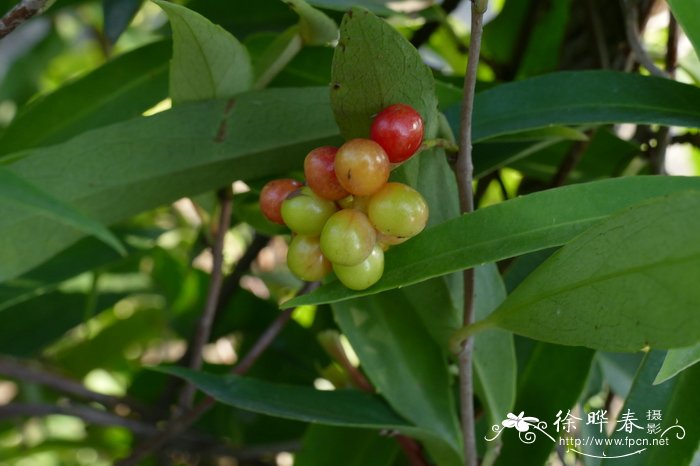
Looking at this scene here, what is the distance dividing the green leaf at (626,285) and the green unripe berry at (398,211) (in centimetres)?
8

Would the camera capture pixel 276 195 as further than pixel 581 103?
No

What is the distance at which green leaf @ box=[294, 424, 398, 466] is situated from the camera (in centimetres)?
66

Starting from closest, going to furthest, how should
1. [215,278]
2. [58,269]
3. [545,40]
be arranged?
[215,278], [58,269], [545,40]

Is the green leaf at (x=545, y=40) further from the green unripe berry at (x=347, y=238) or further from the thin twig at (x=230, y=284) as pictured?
the green unripe berry at (x=347, y=238)

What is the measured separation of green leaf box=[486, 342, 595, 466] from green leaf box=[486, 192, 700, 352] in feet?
0.63

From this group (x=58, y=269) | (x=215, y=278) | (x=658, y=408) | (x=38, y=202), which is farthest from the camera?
(x=58, y=269)

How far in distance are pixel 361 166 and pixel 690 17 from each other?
24cm

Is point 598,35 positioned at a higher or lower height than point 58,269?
higher

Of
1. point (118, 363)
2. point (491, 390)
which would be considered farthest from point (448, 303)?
point (118, 363)

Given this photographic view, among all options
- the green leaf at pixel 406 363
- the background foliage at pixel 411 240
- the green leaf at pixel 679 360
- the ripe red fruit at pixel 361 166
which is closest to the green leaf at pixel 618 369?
the background foliage at pixel 411 240

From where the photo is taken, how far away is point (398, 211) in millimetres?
390

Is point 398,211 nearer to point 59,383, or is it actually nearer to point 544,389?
point 544,389

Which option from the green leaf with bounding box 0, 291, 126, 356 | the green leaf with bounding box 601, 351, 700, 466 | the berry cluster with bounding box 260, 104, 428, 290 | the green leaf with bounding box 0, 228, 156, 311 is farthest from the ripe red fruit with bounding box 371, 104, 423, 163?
the green leaf with bounding box 0, 291, 126, 356

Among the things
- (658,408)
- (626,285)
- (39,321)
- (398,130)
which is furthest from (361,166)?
(39,321)
